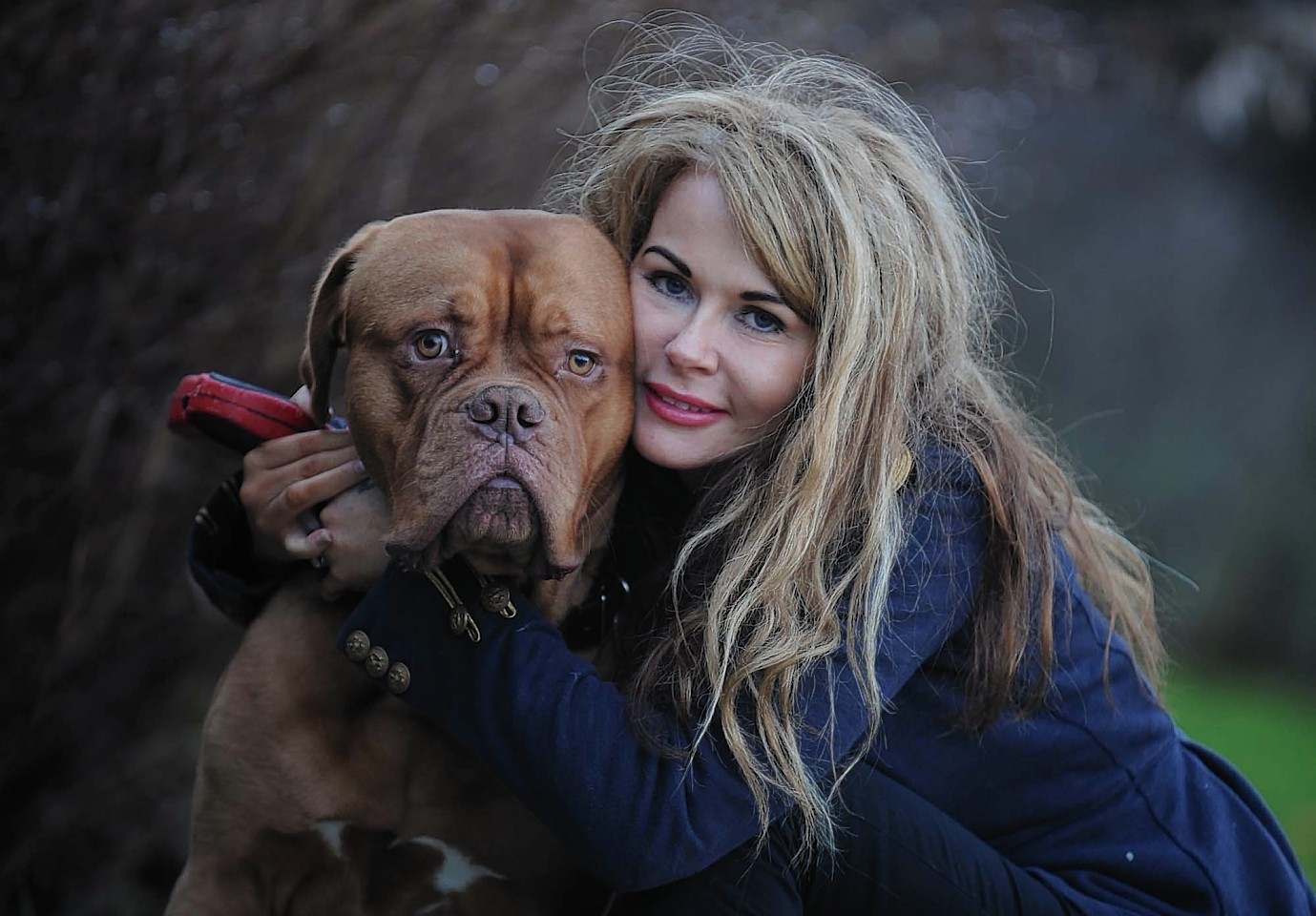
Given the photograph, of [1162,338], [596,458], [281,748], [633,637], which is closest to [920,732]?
[633,637]

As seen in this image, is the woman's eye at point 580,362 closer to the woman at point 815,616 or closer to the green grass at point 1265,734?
the woman at point 815,616

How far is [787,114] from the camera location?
2623 mm

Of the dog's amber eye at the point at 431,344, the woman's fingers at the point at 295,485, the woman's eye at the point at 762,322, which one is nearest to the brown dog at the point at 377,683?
the dog's amber eye at the point at 431,344

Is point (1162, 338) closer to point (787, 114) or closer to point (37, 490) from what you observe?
point (787, 114)

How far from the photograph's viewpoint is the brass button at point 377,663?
2252 millimetres

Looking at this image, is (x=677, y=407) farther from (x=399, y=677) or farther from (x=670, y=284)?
(x=399, y=677)

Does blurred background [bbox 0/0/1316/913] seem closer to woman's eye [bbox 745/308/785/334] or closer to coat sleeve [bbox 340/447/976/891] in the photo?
woman's eye [bbox 745/308/785/334]

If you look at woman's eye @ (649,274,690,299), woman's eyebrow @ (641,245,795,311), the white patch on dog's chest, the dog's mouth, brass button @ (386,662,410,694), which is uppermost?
woman's eyebrow @ (641,245,795,311)

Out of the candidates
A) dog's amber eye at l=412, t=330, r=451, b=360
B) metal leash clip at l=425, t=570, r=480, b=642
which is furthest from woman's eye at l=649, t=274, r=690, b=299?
metal leash clip at l=425, t=570, r=480, b=642

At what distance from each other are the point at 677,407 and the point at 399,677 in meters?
0.68

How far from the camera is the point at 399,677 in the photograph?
2.24 m

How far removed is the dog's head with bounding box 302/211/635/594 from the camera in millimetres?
2125

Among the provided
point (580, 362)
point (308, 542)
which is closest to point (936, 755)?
point (580, 362)

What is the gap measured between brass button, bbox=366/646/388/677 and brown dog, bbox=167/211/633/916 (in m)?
0.17
